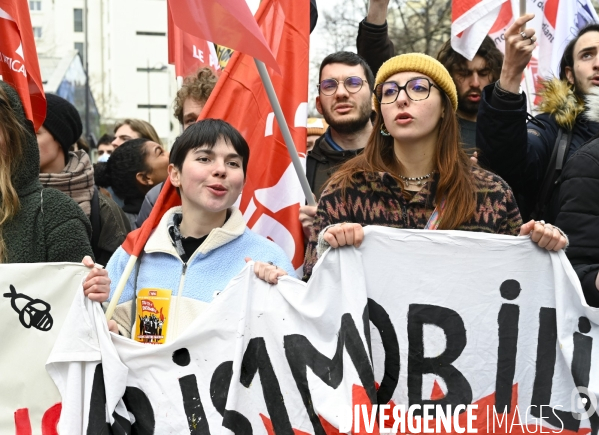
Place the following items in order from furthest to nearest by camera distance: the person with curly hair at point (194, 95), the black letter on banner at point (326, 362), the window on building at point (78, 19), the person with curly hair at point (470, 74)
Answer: the window on building at point (78, 19) < the person with curly hair at point (194, 95) < the person with curly hair at point (470, 74) < the black letter on banner at point (326, 362)

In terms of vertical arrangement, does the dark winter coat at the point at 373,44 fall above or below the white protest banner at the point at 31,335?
above

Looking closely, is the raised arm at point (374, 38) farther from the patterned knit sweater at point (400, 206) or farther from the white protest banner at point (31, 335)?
the white protest banner at point (31, 335)

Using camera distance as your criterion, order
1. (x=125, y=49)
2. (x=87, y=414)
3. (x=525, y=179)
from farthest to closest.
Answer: (x=125, y=49)
(x=525, y=179)
(x=87, y=414)

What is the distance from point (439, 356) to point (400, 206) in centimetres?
61

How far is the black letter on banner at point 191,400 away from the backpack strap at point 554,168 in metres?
1.89

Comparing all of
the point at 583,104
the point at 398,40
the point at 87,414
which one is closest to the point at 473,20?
the point at 583,104

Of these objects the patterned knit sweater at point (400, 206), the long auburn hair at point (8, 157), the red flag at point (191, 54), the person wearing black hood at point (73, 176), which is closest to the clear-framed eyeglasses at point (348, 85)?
the patterned knit sweater at point (400, 206)

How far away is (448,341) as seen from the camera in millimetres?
3463

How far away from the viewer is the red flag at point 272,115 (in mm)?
4484

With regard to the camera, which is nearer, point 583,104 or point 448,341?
point 448,341

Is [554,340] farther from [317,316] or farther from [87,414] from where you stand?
[87,414]

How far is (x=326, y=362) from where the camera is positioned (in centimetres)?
346

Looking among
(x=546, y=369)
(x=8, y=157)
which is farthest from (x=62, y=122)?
(x=546, y=369)

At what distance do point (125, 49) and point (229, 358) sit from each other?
7123 cm
